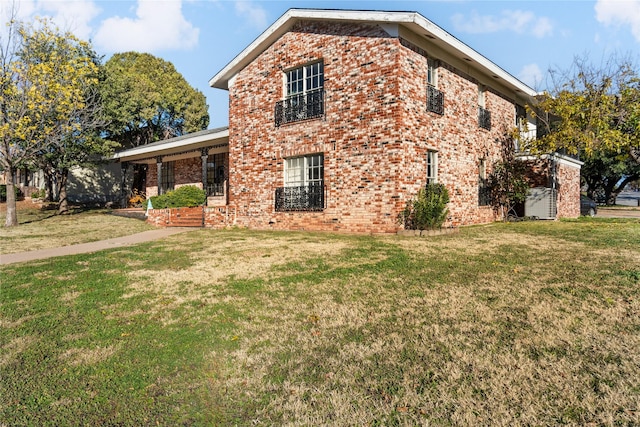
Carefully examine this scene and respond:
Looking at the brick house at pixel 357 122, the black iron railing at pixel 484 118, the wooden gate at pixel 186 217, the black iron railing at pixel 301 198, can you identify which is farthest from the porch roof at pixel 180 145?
the black iron railing at pixel 484 118

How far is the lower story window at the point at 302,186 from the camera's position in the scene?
12266mm

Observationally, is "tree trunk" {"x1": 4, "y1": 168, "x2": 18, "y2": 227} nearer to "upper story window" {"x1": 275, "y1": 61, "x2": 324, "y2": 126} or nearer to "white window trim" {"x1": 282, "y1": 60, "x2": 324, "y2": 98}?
"upper story window" {"x1": 275, "y1": 61, "x2": 324, "y2": 126}

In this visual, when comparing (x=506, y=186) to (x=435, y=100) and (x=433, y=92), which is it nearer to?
(x=435, y=100)

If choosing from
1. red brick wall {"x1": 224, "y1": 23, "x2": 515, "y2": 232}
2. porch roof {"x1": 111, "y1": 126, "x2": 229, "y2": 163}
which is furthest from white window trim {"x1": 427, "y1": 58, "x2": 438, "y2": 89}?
porch roof {"x1": 111, "y1": 126, "x2": 229, "y2": 163}

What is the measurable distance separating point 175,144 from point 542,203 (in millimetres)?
17612

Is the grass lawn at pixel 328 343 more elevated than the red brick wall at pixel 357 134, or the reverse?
the red brick wall at pixel 357 134

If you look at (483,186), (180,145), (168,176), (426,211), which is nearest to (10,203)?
(180,145)

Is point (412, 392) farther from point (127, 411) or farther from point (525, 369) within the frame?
point (127, 411)

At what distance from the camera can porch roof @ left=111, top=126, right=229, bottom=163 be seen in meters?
17.0

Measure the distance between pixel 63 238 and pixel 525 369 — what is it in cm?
1317

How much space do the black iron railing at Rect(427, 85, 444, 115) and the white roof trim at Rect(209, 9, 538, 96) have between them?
1493 millimetres

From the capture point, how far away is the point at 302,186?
12.7 m

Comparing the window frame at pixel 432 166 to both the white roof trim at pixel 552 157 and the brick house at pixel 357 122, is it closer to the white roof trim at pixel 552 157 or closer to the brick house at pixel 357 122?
the brick house at pixel 357 122

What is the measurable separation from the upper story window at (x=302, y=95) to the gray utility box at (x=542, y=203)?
10.3 meters
